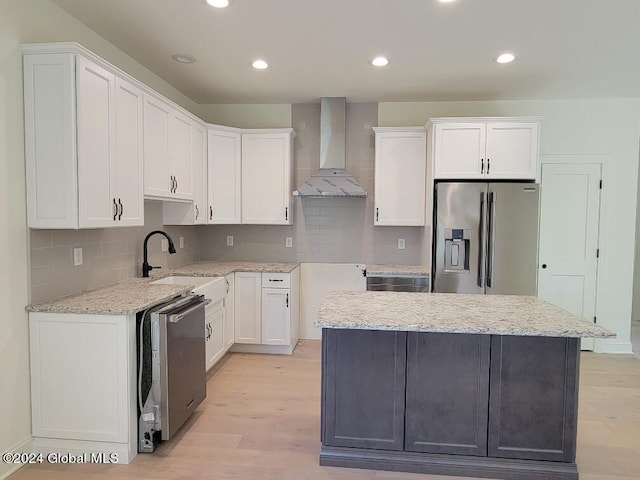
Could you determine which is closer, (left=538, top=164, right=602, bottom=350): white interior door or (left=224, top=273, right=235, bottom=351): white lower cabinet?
(left=224, top=273, right=235, bottom=351): white lower cabinet

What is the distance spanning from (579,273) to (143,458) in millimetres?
4590

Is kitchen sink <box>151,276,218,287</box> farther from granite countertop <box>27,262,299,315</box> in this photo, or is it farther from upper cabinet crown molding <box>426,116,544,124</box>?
upper cabinet crown molding <box>426,116,544,124</box>

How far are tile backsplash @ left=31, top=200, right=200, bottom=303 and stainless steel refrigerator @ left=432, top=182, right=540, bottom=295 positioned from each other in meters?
2.84

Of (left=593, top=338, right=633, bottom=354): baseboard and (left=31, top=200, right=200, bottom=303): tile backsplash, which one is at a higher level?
(left=31, top=200, right=200, bottom=303): tile backsplash

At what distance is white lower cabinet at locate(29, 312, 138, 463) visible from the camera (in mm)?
2312

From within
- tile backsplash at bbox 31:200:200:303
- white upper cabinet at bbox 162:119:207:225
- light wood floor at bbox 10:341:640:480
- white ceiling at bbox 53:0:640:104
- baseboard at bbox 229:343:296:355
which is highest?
white ceiling at bbox 53:0:640:104

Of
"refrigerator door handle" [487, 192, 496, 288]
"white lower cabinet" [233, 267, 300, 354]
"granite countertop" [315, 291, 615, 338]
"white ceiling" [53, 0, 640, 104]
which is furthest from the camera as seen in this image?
"white lower cabinet" [233, 267, 300, 354]

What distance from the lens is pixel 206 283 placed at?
3484 mm

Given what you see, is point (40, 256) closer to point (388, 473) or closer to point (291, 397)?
point (291, 397)

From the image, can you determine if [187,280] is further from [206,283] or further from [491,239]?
[491,239]

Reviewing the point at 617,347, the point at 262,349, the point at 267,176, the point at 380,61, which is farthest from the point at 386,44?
the point at 617,347

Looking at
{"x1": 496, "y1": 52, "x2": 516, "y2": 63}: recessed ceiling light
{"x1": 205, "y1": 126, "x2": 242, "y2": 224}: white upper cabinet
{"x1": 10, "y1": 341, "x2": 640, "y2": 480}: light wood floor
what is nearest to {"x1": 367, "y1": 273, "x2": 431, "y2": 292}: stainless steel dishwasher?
{"x1": 10, "y1": 341, "x2": 640, "y2": 480}: light wood floor

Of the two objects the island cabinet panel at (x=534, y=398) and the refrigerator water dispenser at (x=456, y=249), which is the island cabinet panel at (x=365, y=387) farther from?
the refrigerator water dispenser at (x=456, y=249)

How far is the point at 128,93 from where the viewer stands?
277 cm
